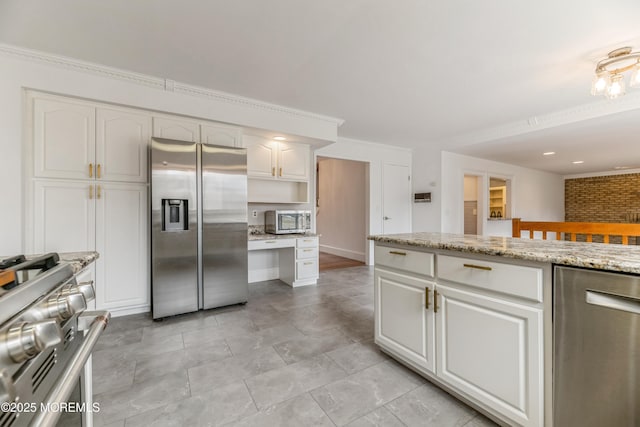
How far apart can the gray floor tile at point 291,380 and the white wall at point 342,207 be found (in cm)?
410

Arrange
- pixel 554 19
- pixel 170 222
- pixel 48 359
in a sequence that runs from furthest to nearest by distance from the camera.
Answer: pixel 170 222, pixel 554 19, pixel 48 359

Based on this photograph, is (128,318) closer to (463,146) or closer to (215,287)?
(215,287)

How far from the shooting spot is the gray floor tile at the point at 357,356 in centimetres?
195

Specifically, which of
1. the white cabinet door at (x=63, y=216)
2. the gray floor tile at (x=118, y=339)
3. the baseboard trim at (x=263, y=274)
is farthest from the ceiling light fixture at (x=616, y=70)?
the white cabinet door at (x=63, y=216)

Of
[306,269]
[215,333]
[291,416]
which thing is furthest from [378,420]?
[306,269]

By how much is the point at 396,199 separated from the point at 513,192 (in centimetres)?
372

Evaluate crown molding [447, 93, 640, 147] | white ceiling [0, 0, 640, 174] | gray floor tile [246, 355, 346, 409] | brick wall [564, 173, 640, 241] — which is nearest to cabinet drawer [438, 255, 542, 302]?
gray floor tile [246, 355, 346, 409]

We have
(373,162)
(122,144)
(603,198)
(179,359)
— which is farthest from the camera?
(603,198)

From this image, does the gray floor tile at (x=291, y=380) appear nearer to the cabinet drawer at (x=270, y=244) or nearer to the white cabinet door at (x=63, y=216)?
the cabinet drawer at (x=270, y=244)

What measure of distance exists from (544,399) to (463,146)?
4.75m

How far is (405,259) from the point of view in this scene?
71.9 inches

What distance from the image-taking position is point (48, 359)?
24.5 inches

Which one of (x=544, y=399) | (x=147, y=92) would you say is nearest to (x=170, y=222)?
(x=147, y=92)

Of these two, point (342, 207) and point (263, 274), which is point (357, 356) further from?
point (342, 207)
